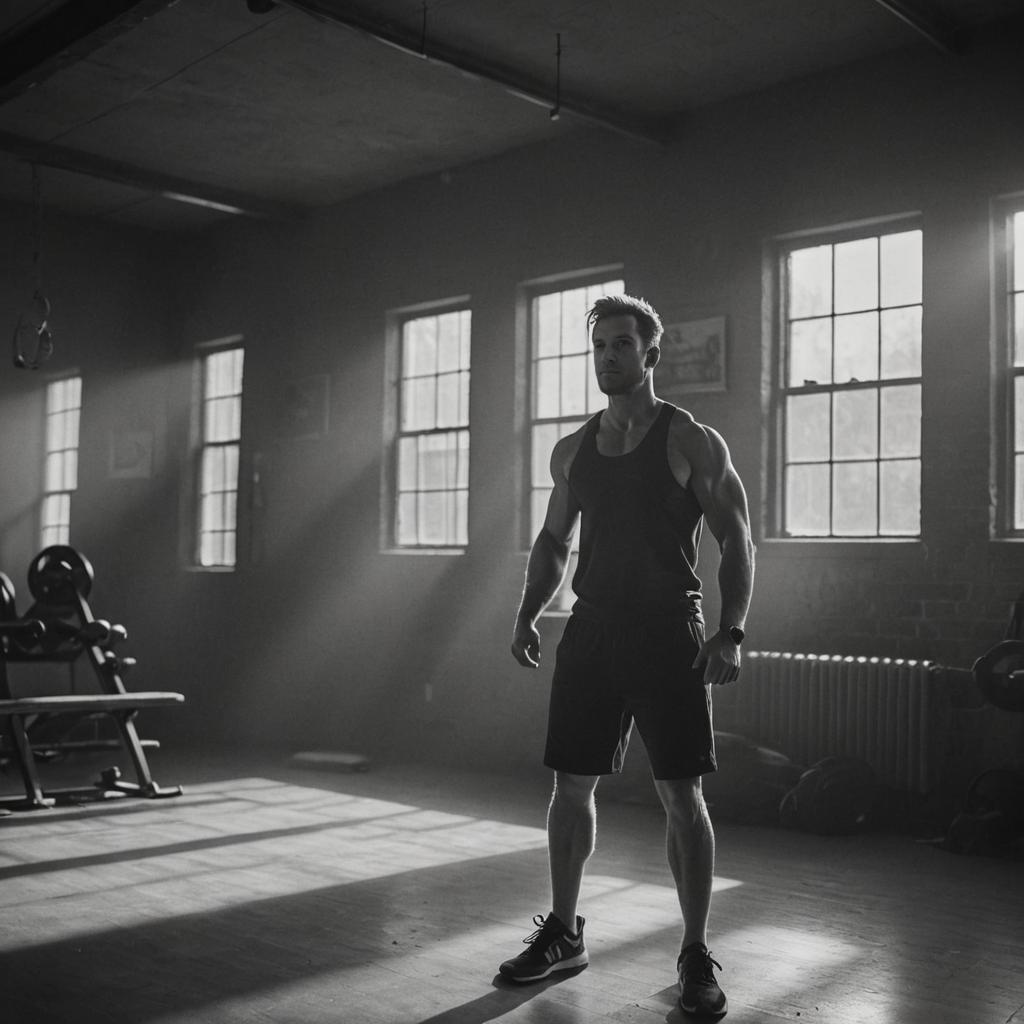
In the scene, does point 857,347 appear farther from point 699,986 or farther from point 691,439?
point 699,986

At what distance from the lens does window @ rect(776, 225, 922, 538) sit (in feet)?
18.6

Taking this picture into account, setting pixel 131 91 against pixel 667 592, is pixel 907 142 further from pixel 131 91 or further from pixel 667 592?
pixel 131 91

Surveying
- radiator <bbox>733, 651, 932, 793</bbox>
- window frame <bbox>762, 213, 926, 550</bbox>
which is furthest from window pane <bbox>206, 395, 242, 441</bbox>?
Result: radiator <bbox>733, 651, 932, 793</bbox>

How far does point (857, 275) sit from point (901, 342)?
42 cm

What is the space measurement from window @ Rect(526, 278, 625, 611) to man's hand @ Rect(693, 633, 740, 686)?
409cm

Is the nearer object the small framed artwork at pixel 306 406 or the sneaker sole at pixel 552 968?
the sneaker sole at pixel 552 968

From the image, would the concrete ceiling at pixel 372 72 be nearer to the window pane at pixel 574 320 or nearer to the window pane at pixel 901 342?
the window pane at pixel 574 320

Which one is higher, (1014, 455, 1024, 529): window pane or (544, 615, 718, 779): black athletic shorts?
(1014, 455, 1024, 529): window pane

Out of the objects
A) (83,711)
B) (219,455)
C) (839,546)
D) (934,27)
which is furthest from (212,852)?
(219,455)

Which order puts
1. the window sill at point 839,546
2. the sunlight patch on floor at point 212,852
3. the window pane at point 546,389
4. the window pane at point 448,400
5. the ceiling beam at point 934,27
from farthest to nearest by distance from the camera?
the window pane at point 448,400 → the window pane at point 546,389 → the window sill at point 839,546 → the ceiling beam at point 934,27 → the sunlight patch on floor at point 212,852

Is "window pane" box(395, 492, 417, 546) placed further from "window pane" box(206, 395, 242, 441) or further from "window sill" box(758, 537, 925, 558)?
"window sill" box(758, 537, 925, 558)

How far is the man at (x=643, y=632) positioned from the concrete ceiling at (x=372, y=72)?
9.62 feet

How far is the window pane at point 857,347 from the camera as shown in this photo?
19.0 ft

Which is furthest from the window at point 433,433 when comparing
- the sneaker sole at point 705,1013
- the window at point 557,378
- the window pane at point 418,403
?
the sneaker sole at point 705,1013
